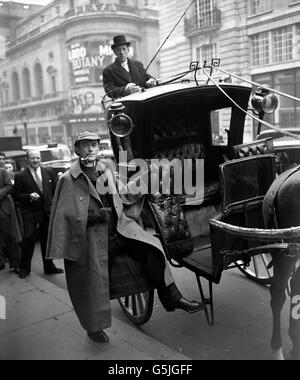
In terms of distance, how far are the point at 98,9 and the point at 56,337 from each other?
281 cm

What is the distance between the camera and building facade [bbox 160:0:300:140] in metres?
3.05

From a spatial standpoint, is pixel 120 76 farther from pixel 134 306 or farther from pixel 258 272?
pixel 258 272

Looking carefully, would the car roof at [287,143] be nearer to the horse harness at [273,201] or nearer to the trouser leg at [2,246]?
the horse harness at [273,201]

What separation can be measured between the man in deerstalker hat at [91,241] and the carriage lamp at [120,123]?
0.72 feet

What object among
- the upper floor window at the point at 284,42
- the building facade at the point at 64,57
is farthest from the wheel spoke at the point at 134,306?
the upper floor window at the point at 284,42

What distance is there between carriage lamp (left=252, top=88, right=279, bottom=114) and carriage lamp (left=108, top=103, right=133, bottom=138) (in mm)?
1178

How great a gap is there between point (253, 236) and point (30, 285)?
3.23 meters

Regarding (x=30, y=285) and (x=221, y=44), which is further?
(x=30, y=285)

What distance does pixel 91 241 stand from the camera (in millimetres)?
3531

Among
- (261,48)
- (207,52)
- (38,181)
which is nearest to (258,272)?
(207,52)

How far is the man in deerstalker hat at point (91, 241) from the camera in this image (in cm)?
346
